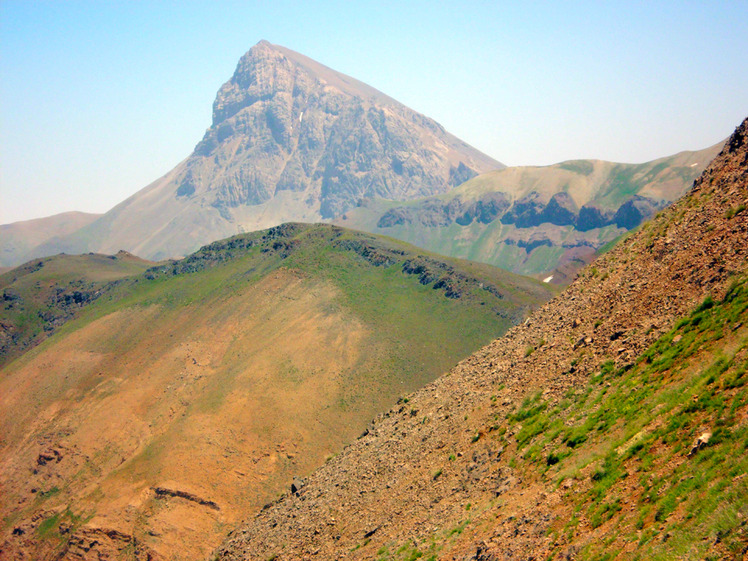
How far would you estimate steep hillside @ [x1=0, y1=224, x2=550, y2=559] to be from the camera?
3819 inches

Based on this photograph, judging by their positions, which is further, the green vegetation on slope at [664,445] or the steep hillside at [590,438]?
the steep hillside at [590,438]

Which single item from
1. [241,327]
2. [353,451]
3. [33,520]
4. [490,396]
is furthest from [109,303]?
[490,396]

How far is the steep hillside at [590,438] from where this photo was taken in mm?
19375

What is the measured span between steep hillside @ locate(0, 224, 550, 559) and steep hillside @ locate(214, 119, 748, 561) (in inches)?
2059

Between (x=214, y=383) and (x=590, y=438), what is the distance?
4273 inches

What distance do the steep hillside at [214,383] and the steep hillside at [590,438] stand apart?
5230cm

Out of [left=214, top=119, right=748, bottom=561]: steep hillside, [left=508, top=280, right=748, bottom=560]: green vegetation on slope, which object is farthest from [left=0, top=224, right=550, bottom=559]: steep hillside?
[left=508, top=280, right=748, bottom=560]: green vegetation on slope

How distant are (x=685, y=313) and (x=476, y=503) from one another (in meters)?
13.5

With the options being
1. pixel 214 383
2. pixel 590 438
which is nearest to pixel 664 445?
pixel 590 438

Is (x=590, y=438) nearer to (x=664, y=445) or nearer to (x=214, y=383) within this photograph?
(x=664, y=445)

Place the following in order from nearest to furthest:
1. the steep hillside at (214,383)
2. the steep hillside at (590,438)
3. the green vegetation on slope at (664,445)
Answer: the green vegetation on slope at (664,445), the steep hillside at (590,438), the steep hillside at (214,383)

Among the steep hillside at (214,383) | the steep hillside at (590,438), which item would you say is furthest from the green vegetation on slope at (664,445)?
the steep hillside at (214,383)

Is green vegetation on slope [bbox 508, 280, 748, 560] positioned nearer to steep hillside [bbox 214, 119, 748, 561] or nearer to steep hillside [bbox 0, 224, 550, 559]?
steep hillside [bbox 214, 119, 748, 561]

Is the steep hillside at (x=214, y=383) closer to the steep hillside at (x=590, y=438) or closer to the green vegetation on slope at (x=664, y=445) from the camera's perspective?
the steep hillside at (x=590, y=438)
